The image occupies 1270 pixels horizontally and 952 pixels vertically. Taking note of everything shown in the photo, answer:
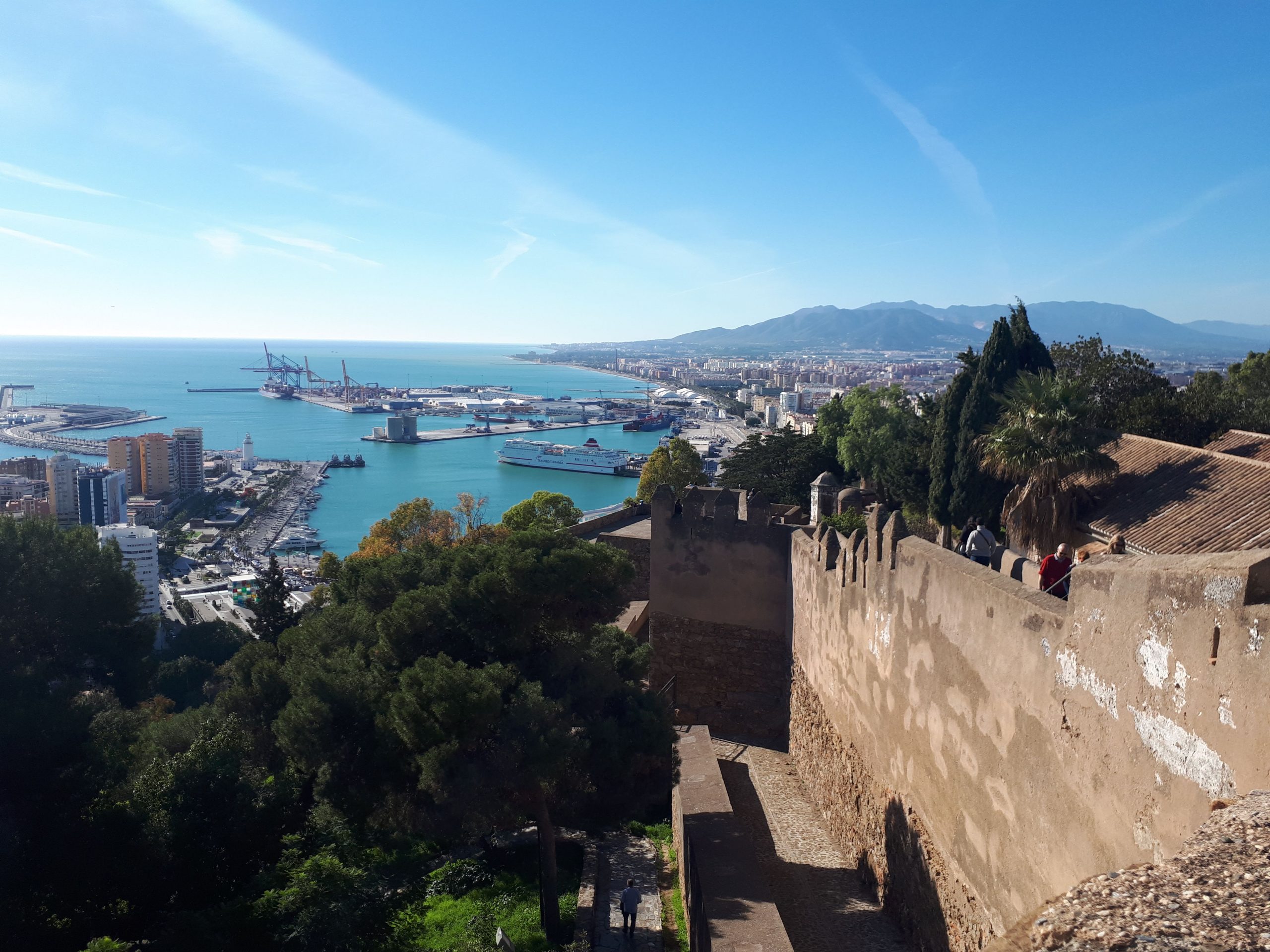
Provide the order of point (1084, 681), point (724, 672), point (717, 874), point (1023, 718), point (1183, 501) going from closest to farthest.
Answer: point (1084, 681), point (1023, 718), point (717, 874), point (1183, 501), point (724, 672)

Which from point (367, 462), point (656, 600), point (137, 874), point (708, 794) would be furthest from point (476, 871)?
point (367, 462)

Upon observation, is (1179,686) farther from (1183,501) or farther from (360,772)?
(1183,501)

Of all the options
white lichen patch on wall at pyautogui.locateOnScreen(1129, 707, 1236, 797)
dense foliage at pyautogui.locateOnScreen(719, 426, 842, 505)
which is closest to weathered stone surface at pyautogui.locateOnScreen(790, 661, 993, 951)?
white lichen patch on wall at pyautogui.locateOnScreen(1129, 707, 1236, 797)

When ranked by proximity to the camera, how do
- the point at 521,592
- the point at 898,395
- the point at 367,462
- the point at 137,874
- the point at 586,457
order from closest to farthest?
the point at 137,874
the point at 521,592
the point at 898,395
the point at 586,457
the point at 367,462

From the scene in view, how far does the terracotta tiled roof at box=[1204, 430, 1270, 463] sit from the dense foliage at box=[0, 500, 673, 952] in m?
7.56

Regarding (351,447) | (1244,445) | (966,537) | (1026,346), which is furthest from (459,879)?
(351,447)

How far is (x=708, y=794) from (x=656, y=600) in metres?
3.63

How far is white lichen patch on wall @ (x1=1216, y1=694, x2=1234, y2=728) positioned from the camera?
297 cm

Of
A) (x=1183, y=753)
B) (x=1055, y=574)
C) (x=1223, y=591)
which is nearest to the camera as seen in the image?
(x=1223, y=591)

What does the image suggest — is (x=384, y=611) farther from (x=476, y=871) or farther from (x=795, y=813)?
(x=795, y=813)

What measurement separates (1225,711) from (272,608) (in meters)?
20.3

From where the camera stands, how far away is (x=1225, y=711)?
3.00 metres

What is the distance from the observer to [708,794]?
812 centimetres

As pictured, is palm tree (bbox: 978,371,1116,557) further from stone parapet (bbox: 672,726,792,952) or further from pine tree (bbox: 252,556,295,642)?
pine tree (bbox: 252,556,295,642)
